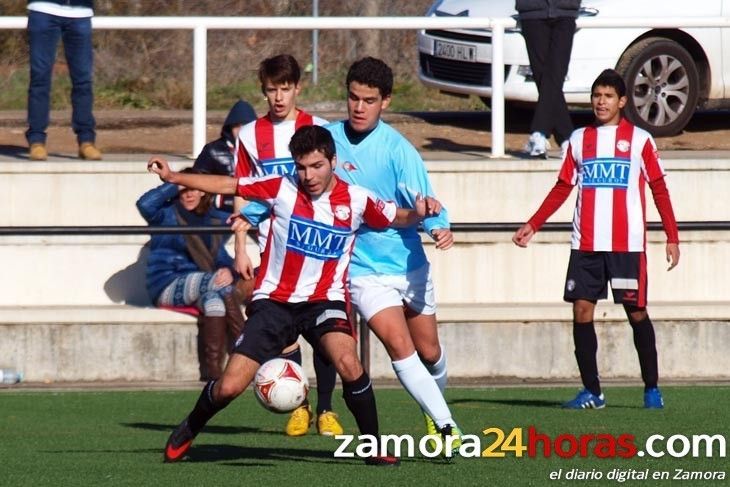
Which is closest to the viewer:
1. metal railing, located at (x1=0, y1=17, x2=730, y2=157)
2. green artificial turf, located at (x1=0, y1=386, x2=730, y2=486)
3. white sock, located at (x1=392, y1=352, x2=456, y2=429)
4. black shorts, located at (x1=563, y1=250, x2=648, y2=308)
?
green artificial turf, located at (x1=0, y1=386, x2=730, y2=486)

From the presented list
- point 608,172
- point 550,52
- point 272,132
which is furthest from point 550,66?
point 272,132

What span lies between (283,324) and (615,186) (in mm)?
3005

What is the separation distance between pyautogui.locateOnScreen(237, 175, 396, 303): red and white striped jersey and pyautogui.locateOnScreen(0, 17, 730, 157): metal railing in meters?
4.76

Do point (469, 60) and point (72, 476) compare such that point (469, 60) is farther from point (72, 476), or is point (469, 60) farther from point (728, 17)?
point (72, 476)

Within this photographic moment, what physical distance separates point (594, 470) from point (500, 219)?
4.88 metres

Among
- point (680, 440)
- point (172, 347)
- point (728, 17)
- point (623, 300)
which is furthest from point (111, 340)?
point (728, 17)

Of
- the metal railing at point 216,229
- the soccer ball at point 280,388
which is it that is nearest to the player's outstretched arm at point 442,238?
the soccer ball at point 280,388

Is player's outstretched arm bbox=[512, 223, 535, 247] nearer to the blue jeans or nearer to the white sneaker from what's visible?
the white sneaker

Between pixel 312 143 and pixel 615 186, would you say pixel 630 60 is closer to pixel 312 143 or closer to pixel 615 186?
pixel 615 186

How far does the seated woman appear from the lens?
11008mm

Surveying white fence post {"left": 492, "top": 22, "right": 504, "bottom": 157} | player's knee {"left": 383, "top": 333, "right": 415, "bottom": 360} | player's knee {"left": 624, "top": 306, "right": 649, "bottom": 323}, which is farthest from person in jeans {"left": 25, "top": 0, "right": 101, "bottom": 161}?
player's knee {"left": 383, "top": 333, "right": 415, "bottom": 360}

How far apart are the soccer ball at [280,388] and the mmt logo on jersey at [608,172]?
301 cm

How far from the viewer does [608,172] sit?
9719mm

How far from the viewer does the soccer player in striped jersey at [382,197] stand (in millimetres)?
7777
